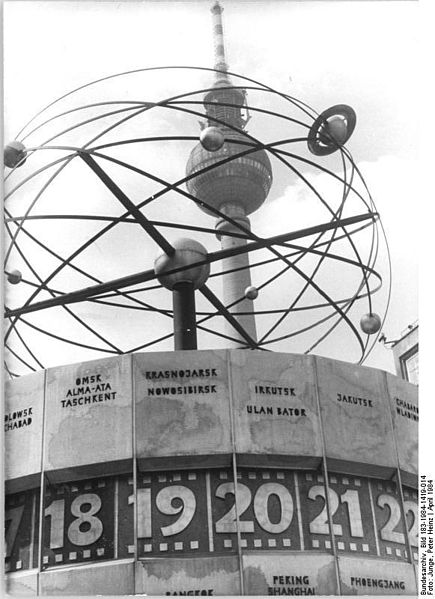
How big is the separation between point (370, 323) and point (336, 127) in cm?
310

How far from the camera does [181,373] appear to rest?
1212 centimetres

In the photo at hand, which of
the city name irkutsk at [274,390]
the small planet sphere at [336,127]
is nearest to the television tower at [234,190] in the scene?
the small planet sphere at [336,127]

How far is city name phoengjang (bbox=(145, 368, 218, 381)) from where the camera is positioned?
475 inches

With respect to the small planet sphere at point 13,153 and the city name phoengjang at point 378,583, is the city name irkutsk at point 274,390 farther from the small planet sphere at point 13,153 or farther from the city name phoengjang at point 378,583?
the small planet sphere at point 13,153

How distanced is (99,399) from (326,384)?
120 inches

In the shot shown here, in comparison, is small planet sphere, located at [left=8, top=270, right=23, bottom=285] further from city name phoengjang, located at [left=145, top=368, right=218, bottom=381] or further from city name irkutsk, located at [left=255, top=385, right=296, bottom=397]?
city name irkutsk, located at [left=255, top=385, right=296, bottom=397]

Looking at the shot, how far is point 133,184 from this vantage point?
1540 cm

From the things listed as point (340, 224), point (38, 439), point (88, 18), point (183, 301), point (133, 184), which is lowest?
point (38, 439)

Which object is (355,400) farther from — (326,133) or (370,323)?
(326,133)

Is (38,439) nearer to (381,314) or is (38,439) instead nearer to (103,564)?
(103,564)

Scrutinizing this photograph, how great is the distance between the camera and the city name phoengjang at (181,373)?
1205 cm

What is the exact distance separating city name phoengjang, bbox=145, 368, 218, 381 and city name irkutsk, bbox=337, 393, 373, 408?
69.4 inches

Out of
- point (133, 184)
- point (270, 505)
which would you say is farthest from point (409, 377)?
point (270, 505)

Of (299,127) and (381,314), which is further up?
(299,127)
